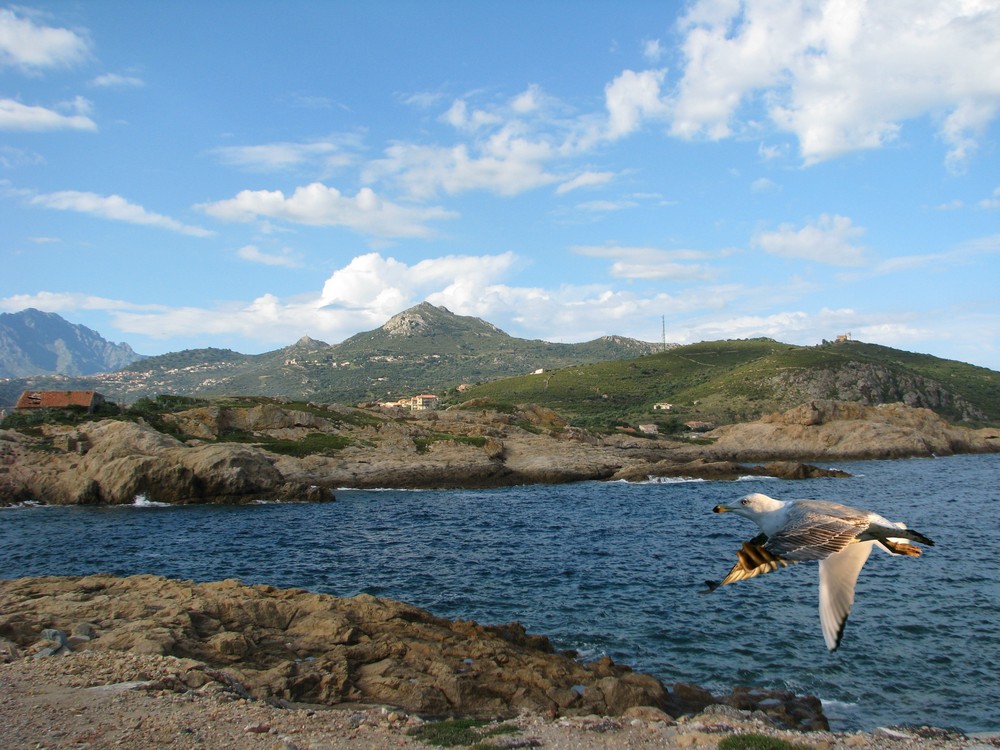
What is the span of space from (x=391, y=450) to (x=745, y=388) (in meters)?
85.0

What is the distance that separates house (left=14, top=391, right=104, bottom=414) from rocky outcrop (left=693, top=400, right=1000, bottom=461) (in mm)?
66278

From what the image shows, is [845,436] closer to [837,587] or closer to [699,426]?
[699,426]

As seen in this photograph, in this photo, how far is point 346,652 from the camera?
12.8 meters

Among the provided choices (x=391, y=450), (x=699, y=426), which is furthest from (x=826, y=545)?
(x=699, y=426)

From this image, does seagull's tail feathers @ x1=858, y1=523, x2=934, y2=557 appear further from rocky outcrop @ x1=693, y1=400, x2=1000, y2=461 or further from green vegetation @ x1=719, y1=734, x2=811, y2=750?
rocky outcrop @ x1=693, y1=400, x2=1000, y2=461

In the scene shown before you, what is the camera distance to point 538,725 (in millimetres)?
10156

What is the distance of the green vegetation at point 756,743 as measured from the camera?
8734 millimetres

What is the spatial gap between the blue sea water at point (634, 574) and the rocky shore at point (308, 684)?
2207 millimetres

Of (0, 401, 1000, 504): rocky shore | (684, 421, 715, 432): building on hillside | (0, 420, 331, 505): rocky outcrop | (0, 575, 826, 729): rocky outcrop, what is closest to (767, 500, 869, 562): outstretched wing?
(0, 575, 826, 729): rocky outcrop

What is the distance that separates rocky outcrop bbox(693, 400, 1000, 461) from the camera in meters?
84.9

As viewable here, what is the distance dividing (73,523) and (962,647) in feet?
125

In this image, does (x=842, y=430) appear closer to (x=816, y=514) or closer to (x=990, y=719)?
(x=990, y=719)

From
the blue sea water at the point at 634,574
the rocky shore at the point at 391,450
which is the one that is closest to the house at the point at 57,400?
the rocky shore at the point at 391,450

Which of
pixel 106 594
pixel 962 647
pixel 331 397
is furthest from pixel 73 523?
pixel 331 397
